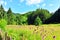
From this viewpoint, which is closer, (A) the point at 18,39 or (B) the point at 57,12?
(A) the point at 18,39

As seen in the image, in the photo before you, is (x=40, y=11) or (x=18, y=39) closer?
(x=18, y=39)

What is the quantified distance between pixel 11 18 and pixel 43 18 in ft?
72.1

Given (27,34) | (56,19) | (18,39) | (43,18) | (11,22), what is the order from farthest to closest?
(43,18) < (56,19) < (11,22) < (27,34) < (18,39)

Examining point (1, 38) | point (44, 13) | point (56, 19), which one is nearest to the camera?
point (1, 38)

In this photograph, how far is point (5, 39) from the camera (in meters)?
2.86

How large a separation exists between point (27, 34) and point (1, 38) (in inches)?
126

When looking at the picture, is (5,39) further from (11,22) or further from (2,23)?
(11,22)

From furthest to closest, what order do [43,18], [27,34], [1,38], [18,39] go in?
[43,18]
[27,34]
[18,39]
[1,38]

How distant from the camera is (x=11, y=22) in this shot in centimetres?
6512

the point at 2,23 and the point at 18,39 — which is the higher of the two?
the point at 2,23

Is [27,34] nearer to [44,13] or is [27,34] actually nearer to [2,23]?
[2,23]

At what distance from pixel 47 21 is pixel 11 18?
16177mm

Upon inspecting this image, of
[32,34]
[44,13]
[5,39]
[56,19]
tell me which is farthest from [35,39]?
[44,13]

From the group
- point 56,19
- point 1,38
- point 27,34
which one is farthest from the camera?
point 56,19
